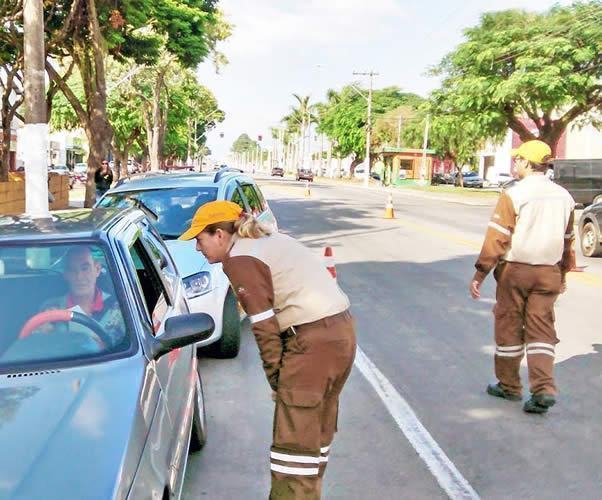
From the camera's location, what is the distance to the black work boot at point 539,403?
5.55m

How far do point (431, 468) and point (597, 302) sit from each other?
6.70 metres

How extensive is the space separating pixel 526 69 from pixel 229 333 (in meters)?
32.8

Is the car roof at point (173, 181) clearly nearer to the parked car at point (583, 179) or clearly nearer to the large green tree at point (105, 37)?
the large green tree at point (105, 37)

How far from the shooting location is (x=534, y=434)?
5258 mm

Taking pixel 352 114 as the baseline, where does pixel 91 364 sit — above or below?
below

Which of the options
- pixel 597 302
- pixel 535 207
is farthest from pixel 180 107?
pixel 535 207

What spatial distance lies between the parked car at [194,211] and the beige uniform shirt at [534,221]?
188cm

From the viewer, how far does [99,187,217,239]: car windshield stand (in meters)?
8.16

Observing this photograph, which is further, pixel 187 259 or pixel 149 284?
pixel 187 259

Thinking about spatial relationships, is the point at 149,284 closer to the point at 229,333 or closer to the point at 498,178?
the point at 229,333

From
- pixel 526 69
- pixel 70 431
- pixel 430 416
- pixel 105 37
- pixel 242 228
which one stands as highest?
pixel 526 69

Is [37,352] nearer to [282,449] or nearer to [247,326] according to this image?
[282,449]

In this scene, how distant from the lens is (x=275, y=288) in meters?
3.39

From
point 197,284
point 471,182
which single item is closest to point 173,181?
point 197,284
